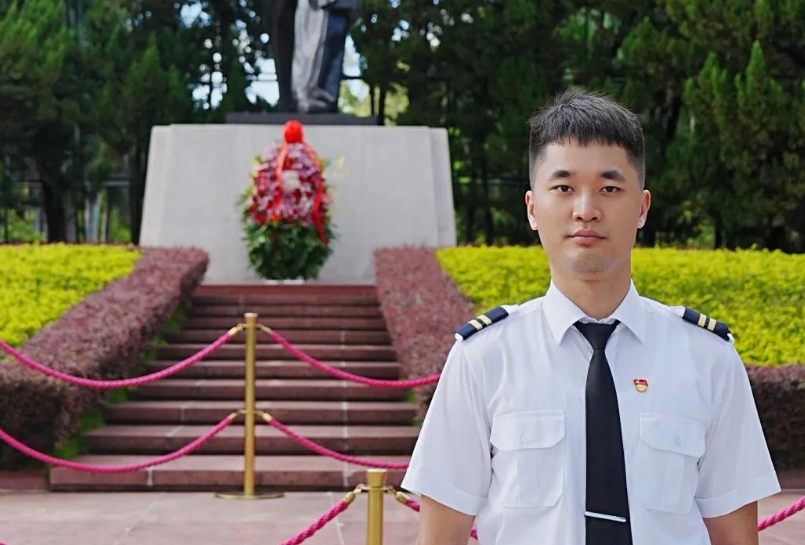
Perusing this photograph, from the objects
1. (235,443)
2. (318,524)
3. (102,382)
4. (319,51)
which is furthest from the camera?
(319,51)

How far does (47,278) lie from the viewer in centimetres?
1062

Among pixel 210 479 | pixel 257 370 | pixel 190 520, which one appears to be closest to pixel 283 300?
pixel 257 370

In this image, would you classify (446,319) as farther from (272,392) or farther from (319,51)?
(319,51)

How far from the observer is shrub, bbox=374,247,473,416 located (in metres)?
7.42

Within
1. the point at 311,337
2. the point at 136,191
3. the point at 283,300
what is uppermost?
the point at 136,191

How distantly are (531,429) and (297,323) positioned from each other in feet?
28.6

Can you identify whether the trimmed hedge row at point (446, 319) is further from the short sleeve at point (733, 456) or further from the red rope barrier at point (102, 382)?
the short sleeve at point (733, 456)

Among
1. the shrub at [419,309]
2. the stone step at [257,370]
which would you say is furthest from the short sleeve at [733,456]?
the stone step at [257,370]

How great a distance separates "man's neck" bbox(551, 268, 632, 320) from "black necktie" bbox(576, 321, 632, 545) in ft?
0.40

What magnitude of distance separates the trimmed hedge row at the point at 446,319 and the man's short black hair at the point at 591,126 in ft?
16.5

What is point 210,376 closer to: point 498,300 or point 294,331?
point 294,331

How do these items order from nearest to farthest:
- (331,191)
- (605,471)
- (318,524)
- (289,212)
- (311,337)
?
(605,471) < (318,524) < (311,337) < (289,212) < (331,191)

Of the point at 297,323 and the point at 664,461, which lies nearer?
the point at 664,461

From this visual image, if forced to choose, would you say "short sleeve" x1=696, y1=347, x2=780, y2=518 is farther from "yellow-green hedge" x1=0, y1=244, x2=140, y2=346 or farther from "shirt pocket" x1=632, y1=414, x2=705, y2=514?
"yellow-green hedge" x1=0, y1=244, x2=140, y2=346
